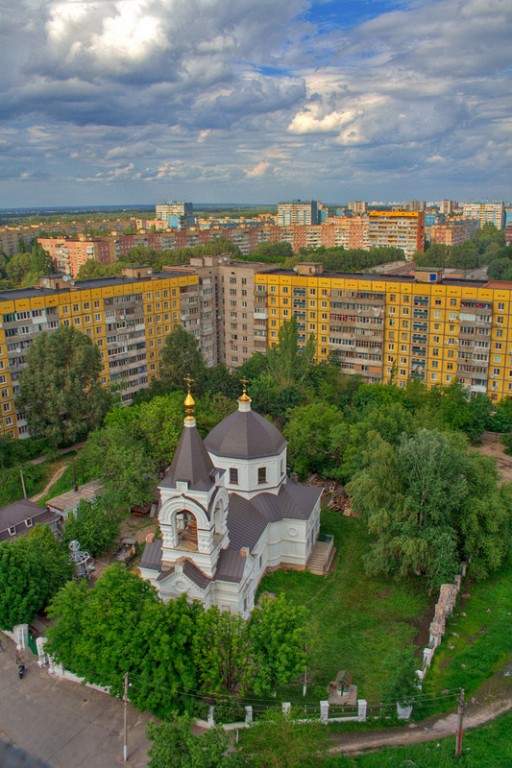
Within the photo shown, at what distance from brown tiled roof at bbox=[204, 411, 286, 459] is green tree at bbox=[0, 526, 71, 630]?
9254mm

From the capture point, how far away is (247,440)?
2995 cm

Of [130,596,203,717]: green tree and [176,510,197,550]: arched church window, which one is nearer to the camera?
[130,596,203,717]: green tree

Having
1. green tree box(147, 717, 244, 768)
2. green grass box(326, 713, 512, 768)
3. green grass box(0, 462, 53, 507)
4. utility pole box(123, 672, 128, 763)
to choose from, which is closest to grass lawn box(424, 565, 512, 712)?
green grass box(326, 713, 512, 768)

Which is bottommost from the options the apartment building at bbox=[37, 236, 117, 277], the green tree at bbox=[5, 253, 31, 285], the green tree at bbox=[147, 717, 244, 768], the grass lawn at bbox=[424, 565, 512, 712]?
the grass lawn at bbox=[424, 565, 512, 712]

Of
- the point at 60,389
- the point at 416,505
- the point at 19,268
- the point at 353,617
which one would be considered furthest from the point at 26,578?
the point at 19,268

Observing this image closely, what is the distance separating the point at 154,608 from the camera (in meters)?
20.6

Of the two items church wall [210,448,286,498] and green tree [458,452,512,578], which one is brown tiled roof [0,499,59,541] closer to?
church wall [210,448,286,498]

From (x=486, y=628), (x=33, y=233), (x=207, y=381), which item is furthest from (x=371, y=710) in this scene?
(x=33, y=233)

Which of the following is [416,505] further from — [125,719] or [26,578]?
[26,578]

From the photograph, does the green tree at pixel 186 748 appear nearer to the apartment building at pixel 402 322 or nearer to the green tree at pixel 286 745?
the green tree at pixel 286 745

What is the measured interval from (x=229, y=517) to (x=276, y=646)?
8779 mm

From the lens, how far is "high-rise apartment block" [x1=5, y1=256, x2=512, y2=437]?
4969 cm

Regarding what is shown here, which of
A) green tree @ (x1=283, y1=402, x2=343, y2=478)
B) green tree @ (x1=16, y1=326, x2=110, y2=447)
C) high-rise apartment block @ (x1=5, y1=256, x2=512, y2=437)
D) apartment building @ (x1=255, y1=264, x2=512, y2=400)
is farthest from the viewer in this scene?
apartment building @ (x1=255, y1=264, x2=512, y2=400)

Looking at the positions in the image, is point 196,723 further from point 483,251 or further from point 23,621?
point 483,251
